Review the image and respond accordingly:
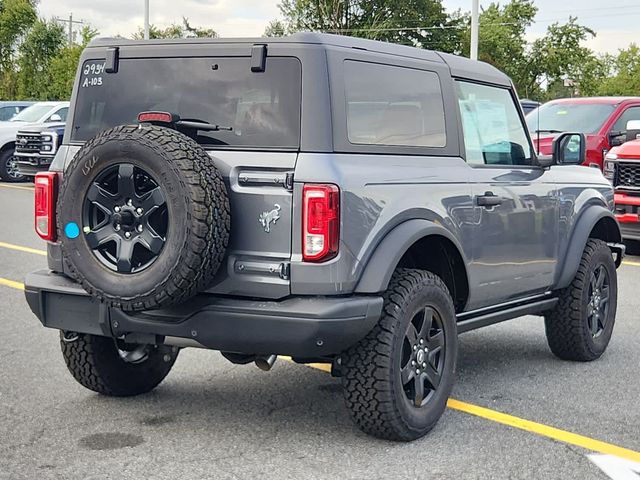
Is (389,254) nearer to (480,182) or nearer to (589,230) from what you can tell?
(480,182)

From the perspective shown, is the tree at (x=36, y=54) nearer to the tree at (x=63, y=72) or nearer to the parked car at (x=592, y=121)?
the tree at (x=63, y=72)

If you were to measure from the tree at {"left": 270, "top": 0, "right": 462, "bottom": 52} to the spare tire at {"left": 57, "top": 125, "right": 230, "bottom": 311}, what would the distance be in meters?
58.3

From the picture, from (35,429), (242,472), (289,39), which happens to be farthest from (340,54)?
(35,429)

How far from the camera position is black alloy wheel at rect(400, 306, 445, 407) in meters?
4.81

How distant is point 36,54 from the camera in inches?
1848

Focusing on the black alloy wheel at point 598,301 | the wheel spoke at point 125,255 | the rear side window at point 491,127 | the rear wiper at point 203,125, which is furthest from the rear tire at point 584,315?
the wheel spoke at point 125,255

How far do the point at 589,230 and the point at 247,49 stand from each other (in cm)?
293

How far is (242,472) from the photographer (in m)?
4.31

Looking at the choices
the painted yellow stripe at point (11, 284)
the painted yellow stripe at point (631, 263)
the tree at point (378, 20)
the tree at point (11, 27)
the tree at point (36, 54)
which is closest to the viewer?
the painted yellow stripe at point (11, 284)

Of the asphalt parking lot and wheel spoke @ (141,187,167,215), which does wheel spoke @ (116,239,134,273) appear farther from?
the asphalt parking lot

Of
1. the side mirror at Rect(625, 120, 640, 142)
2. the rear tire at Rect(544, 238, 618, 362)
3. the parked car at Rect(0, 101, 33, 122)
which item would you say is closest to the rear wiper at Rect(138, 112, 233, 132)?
the rear tire at Rect(544, 238, 618, 362)

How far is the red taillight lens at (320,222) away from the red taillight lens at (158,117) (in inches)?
29.7

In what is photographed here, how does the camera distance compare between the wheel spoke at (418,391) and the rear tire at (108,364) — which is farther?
the rear tire at (108,364)

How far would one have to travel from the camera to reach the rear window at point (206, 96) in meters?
4.53
